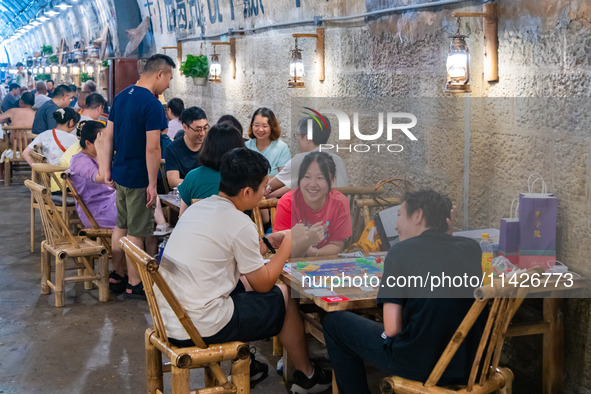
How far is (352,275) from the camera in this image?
123 inches

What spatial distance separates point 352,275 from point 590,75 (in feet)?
4.42

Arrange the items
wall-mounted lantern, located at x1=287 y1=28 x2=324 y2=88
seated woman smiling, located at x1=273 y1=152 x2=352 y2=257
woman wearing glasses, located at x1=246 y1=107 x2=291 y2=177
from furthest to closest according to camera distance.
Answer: wall-mounted lantern, located at x1=287 y1=28 x2=324 y2=88 < woman wearing glasses, located at x1=246 y1=107 x2=291 y2=177 < seated woman smiling, located at x1=273 y1=152 x2=352 y2=257

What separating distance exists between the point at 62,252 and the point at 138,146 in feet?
3.02

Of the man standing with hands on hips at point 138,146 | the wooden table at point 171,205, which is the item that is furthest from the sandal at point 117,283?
the wooden table at point 171,205

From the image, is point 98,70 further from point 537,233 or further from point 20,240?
point 537,233

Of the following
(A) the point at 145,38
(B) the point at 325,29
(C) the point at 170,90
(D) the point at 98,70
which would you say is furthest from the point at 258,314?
(D) the point at 98,70

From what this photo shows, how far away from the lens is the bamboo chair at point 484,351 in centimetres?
247

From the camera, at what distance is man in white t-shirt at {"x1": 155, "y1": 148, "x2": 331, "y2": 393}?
289cm

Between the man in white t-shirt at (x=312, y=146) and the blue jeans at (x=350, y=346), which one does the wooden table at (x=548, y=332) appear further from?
the man in white t-shirt at (x=312, y=146)

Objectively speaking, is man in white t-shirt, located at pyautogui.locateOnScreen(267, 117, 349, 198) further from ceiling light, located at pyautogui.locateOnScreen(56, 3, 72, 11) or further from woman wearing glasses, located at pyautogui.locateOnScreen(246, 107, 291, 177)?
ceiling light, located at pyautogui.locateOnScreen(56, 3, 72, 11)

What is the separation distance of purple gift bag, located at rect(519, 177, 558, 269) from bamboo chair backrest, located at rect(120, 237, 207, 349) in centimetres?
149

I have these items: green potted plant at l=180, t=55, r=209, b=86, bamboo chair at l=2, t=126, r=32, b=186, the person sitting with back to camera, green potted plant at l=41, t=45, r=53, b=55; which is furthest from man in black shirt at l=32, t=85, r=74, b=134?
green potted plant at l=41, t=45, r=53, b=55

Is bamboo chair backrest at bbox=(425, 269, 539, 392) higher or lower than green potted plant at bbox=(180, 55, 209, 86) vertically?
lower

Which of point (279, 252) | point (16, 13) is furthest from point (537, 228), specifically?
point (16, 13)
